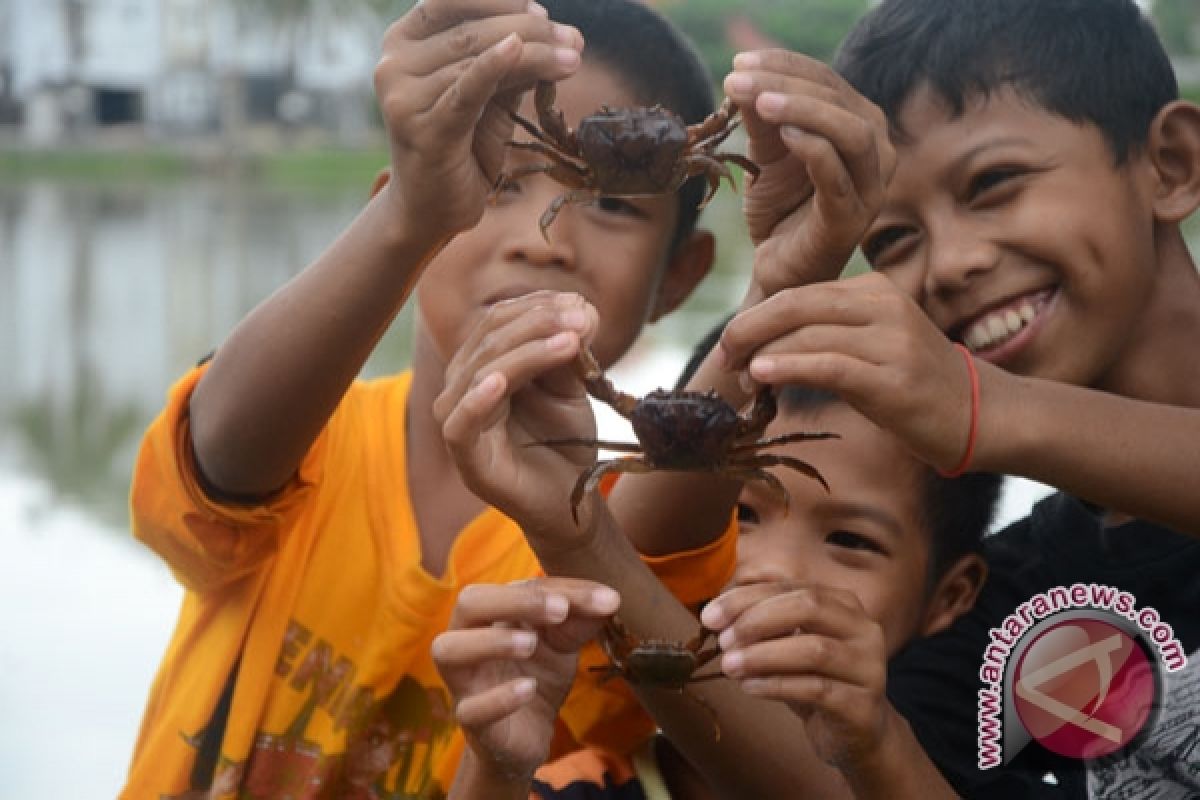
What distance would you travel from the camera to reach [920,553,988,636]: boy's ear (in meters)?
2.23

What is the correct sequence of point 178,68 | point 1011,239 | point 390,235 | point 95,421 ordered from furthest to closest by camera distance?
point 178,68, point 95,421, point 1011,239, point 390,235

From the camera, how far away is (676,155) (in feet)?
4.82

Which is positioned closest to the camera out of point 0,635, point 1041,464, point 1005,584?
point 1041,464

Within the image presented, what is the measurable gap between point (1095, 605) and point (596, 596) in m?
0.99

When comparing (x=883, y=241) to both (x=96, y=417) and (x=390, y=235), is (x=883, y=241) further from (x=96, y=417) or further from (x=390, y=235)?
(x=96, y=417)

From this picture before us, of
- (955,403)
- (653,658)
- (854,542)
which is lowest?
(854,542)

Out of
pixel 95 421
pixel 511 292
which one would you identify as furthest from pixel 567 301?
pixel 95 421

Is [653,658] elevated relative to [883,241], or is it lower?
lower

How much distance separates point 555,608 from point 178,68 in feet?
89.6

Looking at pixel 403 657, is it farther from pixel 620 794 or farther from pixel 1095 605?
pixel 1095 605

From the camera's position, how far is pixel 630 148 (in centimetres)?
145

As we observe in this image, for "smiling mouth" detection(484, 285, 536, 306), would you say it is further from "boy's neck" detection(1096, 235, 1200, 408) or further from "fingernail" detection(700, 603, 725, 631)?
"boy's neck" detection(1096, 235, 1200, 408)

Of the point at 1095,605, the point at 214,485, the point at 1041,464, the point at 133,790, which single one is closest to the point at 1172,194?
the point at 1095,605

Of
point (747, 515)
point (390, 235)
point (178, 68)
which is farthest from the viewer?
point (178, 68)
